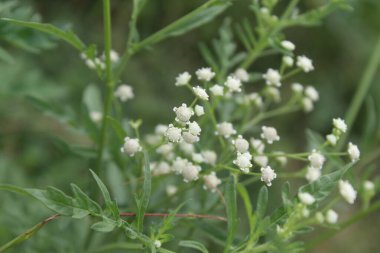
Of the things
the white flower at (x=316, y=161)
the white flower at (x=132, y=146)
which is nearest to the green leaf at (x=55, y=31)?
the white flower at (x=132, y=146)

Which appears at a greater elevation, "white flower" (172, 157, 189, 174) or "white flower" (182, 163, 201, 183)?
"white flower" (172, 157, 189, 174)

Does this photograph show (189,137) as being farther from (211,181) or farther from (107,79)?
(107,79)

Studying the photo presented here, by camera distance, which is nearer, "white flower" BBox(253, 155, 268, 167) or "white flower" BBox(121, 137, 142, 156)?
"white flower" BBox(121, 137, 142, 156)

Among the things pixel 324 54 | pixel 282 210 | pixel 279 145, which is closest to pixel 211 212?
pixel 282 210

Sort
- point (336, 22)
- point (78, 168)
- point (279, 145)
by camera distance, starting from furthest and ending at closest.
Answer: point (336, 22) < point (279, 145) < point (78, 168)

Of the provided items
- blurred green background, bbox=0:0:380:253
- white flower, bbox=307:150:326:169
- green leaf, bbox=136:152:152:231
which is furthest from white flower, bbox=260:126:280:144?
blurred green background, bbox=0:0:380:253

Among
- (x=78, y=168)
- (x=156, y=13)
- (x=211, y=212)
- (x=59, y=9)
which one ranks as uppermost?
(x=59, y=9)

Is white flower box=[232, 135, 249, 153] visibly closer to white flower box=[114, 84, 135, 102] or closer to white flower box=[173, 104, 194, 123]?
white flower box=[173, 104, 194, 123]

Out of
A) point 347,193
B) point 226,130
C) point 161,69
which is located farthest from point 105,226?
point 161,69

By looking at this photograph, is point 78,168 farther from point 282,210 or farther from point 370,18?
point 370,18
